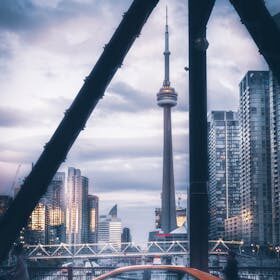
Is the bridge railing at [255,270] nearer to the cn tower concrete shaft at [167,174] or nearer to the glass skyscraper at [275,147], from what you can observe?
the cn tower concrete shaft at [167,174]

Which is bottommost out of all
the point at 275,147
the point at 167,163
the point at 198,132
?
the point at 198,132

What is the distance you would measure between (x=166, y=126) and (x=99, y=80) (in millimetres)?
139139

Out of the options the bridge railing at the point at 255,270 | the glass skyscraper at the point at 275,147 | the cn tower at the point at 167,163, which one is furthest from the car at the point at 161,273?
the glass skyscraper at the point at 275,147

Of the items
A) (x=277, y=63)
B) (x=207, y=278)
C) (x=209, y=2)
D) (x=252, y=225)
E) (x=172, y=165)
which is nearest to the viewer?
(x=207, y=278)

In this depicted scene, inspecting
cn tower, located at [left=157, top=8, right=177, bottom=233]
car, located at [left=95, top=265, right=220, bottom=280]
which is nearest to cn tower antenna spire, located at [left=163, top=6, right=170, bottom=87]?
cn tower, located at [left=157, top=8, right=177, bottom=233]

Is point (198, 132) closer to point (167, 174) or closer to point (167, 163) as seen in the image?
point (167, 163)

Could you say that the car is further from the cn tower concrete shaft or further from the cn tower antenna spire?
the cn tower antenna spire

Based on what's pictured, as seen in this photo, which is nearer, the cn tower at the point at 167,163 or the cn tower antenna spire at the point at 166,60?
the cn tower at the point at 167,163

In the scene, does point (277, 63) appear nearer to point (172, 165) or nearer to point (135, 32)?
point (135, 32)

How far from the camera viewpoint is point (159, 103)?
15575 cm

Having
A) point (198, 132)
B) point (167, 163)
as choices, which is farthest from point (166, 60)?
point (198, 132)

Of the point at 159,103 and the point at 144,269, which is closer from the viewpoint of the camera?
the point at 144,269

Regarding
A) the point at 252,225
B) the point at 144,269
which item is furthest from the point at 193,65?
the point at 252,225

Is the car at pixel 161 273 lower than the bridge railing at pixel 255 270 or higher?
higher
